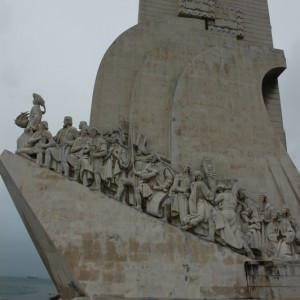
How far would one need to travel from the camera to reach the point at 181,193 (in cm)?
764

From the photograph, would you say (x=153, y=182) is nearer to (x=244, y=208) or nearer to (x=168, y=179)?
(x=168, y=179)

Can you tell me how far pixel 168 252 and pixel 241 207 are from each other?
219 cm

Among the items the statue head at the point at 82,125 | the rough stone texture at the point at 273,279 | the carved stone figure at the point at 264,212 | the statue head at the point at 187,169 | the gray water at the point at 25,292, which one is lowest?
the gray water at the point at 25,292

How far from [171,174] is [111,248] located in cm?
209

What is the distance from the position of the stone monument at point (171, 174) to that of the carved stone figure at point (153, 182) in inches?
1.0

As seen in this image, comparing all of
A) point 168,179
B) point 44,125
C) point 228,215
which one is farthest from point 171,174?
point 44,125

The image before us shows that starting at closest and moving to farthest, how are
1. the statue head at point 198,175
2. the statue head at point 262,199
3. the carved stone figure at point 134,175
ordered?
the carved stone figure at point 134,175 → the statue head at point 198,175 → the statue head at point 262,199

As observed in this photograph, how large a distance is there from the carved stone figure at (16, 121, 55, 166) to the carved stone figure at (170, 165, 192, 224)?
8.38 ft

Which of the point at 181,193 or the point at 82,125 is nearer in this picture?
the point at 181,193

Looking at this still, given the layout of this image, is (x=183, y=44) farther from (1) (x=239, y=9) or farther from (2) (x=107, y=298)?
(2) (x=107, y=298)

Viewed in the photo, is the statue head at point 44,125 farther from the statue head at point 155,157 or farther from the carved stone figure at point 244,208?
the carved stone figure at point 244,208

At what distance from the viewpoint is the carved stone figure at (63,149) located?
24.4ft

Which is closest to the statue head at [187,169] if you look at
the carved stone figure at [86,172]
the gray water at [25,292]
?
the carved stone figure at [86,172]

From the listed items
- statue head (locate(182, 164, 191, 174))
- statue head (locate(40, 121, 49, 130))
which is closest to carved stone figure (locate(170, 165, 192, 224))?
statue head (locate(182, 164, 191, 174))
